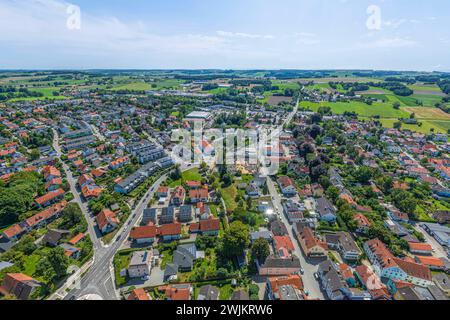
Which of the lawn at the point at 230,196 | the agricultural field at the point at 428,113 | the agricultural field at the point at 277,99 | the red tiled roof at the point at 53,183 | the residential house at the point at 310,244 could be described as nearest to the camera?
the residential house at the point at 310,244

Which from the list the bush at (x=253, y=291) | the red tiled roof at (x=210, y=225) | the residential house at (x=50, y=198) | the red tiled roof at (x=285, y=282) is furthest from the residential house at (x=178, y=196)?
the red tiled roof at (x=285, y=282)

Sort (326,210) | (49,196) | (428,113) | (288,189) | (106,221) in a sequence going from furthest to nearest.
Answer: (428,113)
(288,189)
(49,196)
(326,210)
(106,221)

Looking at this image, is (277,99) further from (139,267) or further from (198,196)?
(139,267)

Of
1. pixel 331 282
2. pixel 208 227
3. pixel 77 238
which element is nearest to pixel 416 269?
pixel 331 282

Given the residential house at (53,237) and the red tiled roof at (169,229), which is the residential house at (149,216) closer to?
the red tiled roof at (169,229)
